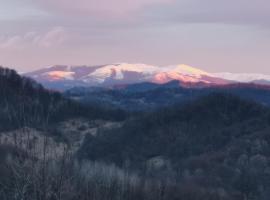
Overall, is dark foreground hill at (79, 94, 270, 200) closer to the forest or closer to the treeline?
the forest

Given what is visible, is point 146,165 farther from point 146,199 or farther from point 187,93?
point 187,93

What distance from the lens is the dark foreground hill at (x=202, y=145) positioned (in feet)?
141

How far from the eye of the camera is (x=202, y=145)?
190 ft

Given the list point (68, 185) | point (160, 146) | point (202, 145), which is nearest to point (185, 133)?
point (202, 145)

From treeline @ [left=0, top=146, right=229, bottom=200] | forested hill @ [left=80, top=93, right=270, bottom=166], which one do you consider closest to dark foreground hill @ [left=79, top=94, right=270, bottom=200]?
forested hill @ [left=80, top=93, right=270, bottom=166]

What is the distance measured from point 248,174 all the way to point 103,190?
2124 cm

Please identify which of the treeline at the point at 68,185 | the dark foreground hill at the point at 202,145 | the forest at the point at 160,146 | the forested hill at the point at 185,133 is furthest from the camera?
the forested hill at the point at 185,133

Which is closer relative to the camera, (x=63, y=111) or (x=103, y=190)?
(x=103, y=190)

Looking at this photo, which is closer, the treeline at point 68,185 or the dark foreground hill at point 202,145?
the treeline at point 68,185

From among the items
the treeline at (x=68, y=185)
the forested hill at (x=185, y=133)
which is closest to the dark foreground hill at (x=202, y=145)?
the forested hill at (x=185, y=133)

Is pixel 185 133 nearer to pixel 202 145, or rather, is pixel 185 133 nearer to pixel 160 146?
pixel 202 145

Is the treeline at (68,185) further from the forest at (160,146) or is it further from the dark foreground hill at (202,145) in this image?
the dark foreground hill at (202,145)

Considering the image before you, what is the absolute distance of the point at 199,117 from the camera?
65812mm

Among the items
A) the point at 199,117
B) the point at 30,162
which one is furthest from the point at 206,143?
the point at 30,162
